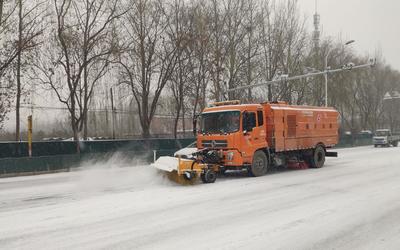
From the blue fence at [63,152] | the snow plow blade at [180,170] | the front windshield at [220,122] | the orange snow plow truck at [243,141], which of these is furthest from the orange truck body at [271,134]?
the blue fence at [63,152]

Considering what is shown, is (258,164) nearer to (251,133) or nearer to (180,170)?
(251,133)

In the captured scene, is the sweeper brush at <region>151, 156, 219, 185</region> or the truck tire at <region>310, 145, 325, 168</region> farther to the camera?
the truck tire at <region>310, 145, 325, 168</region>

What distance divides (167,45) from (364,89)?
46.5 meters

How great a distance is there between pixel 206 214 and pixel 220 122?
7.56 metres

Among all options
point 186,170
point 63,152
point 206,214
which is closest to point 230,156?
point 186,170

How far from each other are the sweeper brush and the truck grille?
1044 mm

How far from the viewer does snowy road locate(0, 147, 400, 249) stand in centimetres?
754

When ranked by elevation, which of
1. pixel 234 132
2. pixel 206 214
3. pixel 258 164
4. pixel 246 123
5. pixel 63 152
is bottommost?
pixel 206 214

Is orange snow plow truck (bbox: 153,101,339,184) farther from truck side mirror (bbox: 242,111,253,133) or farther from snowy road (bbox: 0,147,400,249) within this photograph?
snowy road (bbox: 0,147,400,249)

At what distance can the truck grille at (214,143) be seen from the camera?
16.7 m

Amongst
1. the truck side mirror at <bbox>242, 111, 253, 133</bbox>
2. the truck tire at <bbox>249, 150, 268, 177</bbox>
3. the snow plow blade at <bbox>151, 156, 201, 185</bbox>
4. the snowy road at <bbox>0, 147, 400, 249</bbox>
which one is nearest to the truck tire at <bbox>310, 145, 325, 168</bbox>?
the truck tire at <bbox>249, 150, 268, 177</bbox>

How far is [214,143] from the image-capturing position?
1694cm

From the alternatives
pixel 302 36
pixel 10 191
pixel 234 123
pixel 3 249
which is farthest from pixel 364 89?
pixel 3 249

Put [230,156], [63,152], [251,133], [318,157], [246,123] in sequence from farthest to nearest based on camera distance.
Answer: [63,152] < [318,157] < [251,133] < [246,123] < [230,156]
